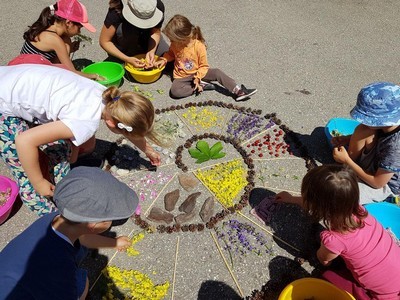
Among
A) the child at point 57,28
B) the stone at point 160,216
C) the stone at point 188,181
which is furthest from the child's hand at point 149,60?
the stone at point 160,216

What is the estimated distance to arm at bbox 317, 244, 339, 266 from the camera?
229cm

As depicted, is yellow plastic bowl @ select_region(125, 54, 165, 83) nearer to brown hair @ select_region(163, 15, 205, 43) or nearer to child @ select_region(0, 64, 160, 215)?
brown hair @ select_region(163, 15, 205, 43)

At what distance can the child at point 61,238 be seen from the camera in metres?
1.77

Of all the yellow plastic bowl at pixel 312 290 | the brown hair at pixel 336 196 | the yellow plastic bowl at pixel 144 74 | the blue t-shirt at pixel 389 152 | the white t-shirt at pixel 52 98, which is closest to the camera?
the brown hair at pixel 336 196

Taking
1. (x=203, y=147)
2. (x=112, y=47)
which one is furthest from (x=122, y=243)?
(x=112, y=47)

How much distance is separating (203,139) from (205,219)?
0.95 meters

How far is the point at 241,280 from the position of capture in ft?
8.28

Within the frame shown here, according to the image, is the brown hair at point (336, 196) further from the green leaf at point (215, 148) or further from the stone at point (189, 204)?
the green leaf at point (215, 148)

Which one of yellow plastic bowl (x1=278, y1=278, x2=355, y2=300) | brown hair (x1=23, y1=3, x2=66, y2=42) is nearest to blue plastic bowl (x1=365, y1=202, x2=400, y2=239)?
yellow plastic bowl (x1=278, y1=278, x2=355, y2=300)

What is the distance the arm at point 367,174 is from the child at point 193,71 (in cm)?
140

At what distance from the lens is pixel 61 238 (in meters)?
1.90

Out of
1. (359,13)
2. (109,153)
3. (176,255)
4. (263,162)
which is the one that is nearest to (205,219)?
(176,255)

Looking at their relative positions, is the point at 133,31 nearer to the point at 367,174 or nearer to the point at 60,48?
the point at 60,48

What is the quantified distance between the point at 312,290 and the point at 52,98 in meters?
2.06
